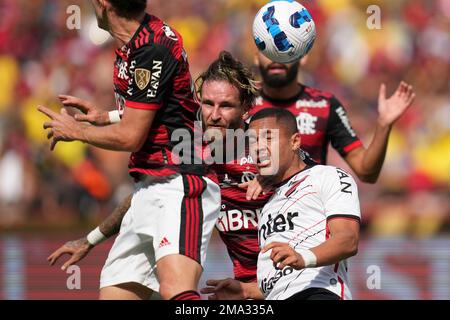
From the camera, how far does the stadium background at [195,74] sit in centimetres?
1323

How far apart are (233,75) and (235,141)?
0.45 meters

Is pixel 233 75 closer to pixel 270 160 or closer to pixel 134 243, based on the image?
pixel 270 160

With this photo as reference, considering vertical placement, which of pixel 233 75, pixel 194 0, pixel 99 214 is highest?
pixel 194 0

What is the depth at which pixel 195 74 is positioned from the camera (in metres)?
13.8

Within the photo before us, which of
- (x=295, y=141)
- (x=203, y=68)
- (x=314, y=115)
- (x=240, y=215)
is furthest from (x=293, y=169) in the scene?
(x=203, y=68)

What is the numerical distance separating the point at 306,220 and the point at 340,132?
2346 millimetres

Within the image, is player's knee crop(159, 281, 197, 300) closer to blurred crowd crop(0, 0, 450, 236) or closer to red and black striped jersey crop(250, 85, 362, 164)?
red and black striped jersey crop(250, 85, 362, 164)

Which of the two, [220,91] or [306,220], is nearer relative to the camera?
[306,220]

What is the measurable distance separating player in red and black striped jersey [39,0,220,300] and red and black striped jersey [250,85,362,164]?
2.14m

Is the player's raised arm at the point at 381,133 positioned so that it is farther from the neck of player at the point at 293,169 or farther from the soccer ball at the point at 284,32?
the neck of player at the point at 293,169

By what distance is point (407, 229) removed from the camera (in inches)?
532

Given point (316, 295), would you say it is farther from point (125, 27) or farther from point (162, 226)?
point (125, 27)

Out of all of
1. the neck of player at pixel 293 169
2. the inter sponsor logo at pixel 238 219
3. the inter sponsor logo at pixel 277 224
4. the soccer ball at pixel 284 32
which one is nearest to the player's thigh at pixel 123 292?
→ the inter sponsor logo at pixel 238 219
